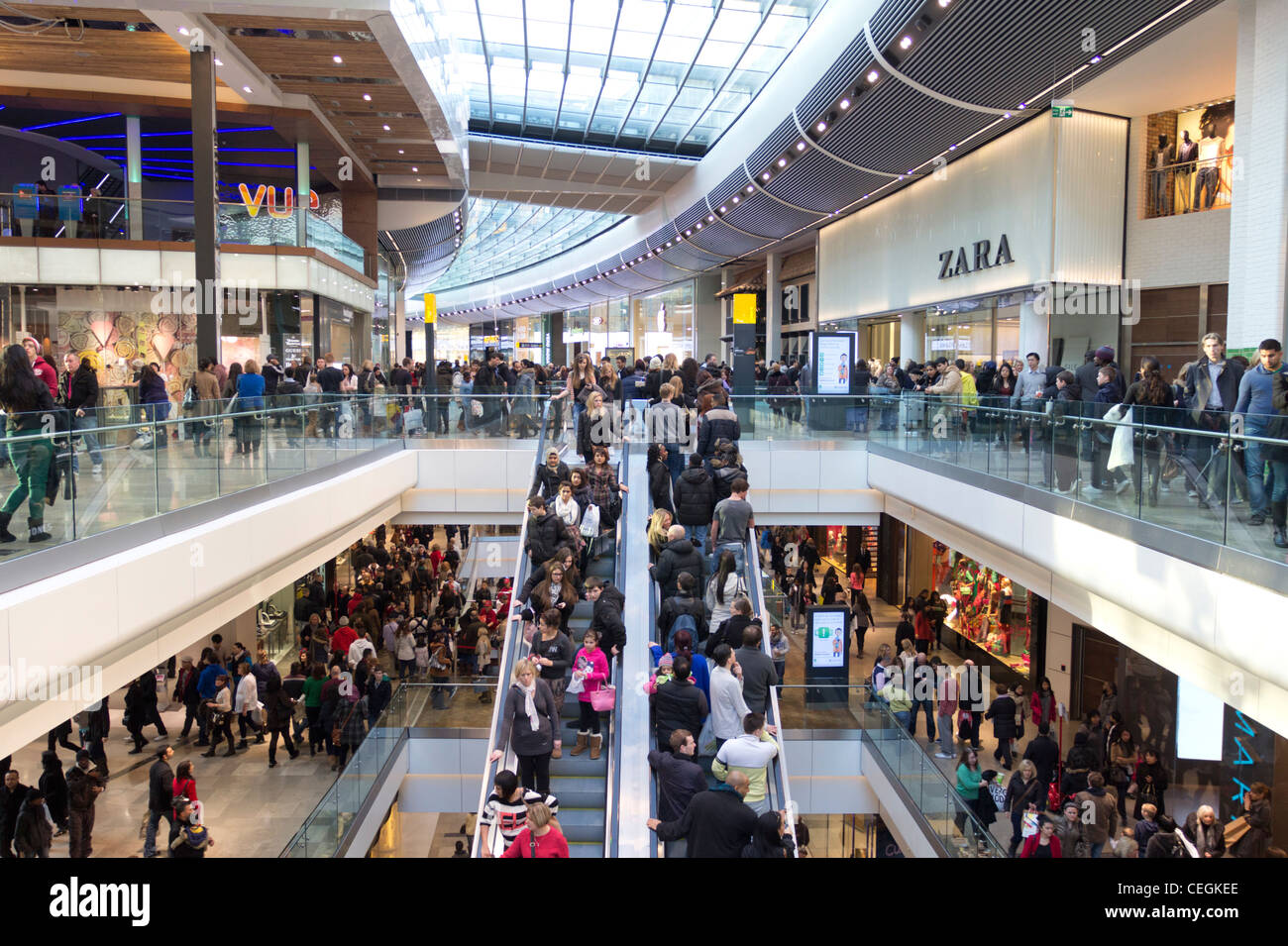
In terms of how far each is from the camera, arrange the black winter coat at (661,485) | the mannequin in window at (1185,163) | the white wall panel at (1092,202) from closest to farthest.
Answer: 1. the black winter coat at (661,485)
2. the mannequin in window at (1185,163)
3. the white wall panel at (1092,202)

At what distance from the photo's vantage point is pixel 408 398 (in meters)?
18.4

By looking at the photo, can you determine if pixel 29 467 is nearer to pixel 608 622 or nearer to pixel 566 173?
pixel 608 622

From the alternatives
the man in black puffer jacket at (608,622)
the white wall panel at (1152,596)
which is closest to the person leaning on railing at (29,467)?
the man in black puffer jacket at (608,622)

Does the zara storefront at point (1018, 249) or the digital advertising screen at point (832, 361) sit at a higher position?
the zara storefront at point (1018, 249)

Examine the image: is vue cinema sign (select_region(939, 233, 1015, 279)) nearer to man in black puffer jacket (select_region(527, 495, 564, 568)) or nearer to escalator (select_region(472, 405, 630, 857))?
Result: man in black puffer jacket (select_region(527, 495, 564, 568))

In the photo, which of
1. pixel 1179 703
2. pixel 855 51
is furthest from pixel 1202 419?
pixel 855 51

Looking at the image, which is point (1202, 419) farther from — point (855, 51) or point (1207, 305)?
point (855, 51)

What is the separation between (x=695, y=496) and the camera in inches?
432

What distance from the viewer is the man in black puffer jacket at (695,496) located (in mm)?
10945

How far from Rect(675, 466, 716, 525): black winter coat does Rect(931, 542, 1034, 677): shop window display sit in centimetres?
844

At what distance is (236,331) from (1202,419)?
18.9 metres

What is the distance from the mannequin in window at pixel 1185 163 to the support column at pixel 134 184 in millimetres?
19181

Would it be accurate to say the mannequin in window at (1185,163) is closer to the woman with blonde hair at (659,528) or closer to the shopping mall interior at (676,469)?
the shopping mall interior at (676,469)

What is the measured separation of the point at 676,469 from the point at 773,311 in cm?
2714
